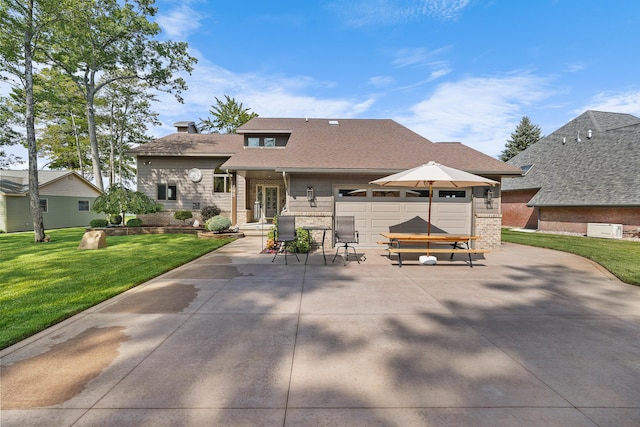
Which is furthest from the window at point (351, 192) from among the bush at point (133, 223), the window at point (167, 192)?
the window at point (167, 192)

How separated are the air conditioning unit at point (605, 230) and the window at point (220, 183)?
864 inches

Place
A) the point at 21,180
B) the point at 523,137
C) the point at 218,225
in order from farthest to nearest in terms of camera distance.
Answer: the point at 523,137
the point at 21,180
the point at 218,225

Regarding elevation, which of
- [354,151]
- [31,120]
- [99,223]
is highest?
[31,120]

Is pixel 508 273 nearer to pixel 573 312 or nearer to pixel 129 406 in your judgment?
pixel 573 312

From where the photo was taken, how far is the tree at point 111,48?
1647cm

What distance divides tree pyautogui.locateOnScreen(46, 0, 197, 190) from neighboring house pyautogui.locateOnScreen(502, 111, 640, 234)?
27.3 m

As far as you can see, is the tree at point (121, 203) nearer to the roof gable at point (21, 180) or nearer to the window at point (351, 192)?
the roof gable at point (21, 180)

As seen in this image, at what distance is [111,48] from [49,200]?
1205 centimetres

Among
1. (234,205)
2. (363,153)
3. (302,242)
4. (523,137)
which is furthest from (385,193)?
(523,137)

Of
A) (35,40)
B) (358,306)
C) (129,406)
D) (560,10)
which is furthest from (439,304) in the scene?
(35,40)

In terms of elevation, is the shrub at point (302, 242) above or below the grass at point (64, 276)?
above

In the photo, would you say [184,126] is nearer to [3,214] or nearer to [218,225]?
[218,225]

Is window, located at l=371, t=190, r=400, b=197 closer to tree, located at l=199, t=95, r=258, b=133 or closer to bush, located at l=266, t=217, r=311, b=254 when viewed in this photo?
bush, located at l=266, t=217, r=311, b=254

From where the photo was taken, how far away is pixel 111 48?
18.4 meters
